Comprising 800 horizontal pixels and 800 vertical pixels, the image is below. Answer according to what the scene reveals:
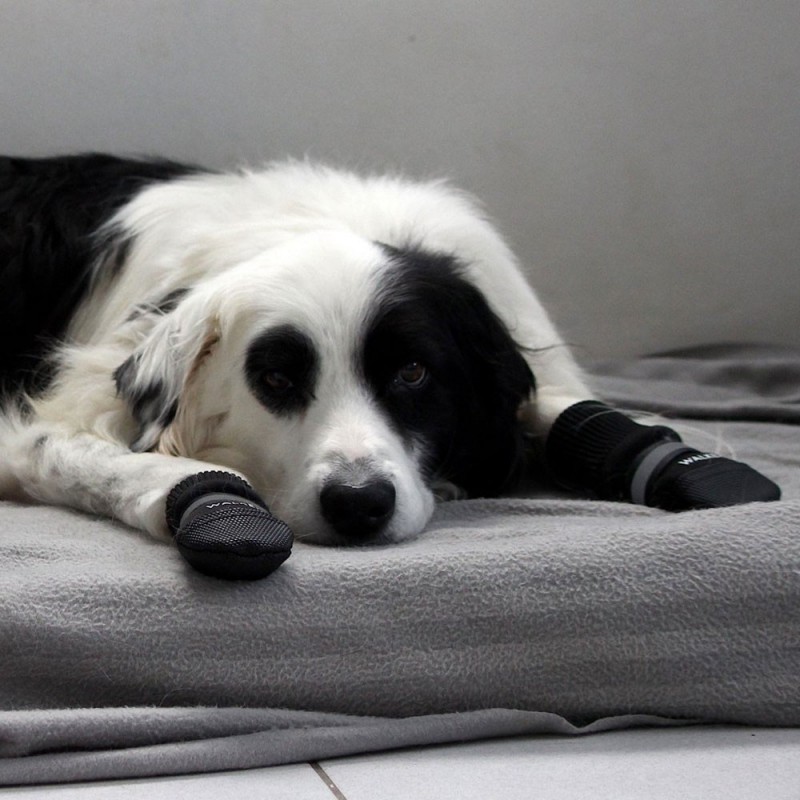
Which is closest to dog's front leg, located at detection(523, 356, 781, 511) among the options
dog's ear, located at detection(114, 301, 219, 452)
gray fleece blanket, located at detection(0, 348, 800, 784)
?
gray fleece blanket, located at detection(0, 348, 800, 784)

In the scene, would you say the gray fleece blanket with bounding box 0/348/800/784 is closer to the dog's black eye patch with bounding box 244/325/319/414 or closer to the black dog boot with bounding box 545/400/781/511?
the black dog boot with bounding box 545/400/781/511

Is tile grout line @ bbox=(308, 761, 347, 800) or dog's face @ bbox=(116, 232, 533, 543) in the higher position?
dog's face @ bbox=(116, 232, 533, 543)

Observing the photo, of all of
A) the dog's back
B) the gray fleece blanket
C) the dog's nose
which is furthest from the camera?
→ the dog's back

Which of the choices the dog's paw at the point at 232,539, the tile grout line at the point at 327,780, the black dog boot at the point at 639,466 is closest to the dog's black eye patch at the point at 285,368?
the dog's paw at the point at 232,539

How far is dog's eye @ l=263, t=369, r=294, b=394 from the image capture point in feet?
6.00

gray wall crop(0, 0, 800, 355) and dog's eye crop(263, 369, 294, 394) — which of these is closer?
dog's eye crop(263, 369, 294, 394)

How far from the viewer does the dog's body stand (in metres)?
1.79

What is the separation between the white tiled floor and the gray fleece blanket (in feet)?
0.11

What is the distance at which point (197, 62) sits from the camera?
3.03 m

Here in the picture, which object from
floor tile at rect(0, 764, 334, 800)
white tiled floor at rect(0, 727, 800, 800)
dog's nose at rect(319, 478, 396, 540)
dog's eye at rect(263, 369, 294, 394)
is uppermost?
dog's eye at rect(263, 369, 294, 394)

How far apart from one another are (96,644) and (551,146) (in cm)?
221

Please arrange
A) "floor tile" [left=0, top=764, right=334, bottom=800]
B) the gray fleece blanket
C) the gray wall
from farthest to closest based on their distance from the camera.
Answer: the gray wall, the gray fleece blanket, "floor tile" [left=0, top=764, right=334, bottom=800]

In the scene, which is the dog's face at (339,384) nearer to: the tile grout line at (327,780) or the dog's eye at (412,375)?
the dog's eye at (412,375)

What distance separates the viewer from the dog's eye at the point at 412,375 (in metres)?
1.86
